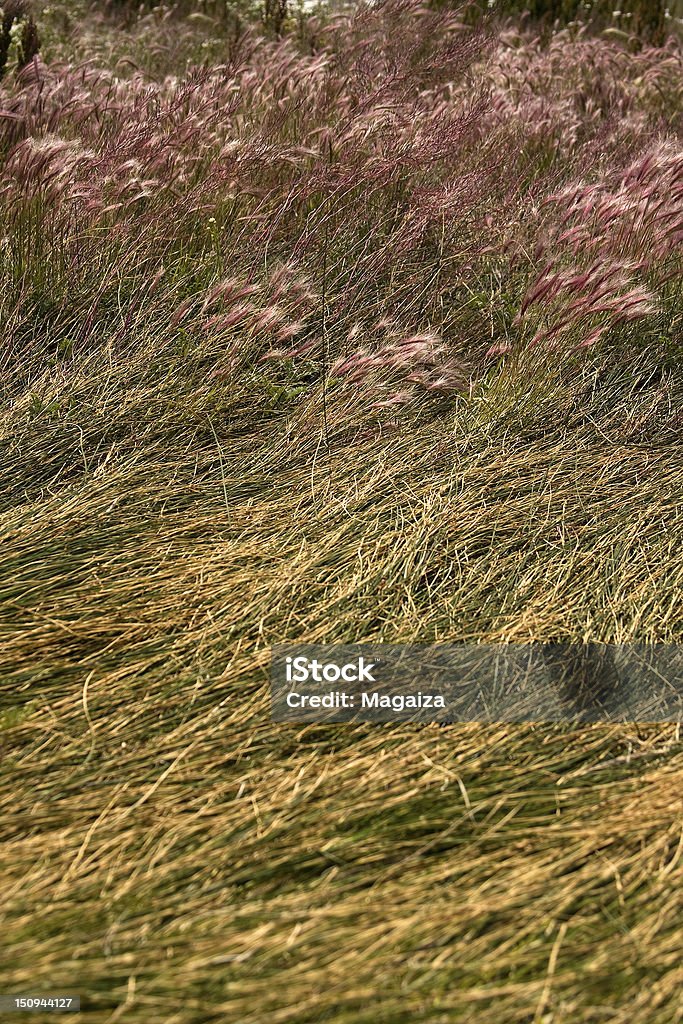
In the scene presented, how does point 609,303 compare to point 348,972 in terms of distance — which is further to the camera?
point 609,303

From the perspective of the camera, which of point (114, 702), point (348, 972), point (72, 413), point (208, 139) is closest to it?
point (348, 972)

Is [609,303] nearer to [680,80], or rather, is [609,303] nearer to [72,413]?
[72,413]

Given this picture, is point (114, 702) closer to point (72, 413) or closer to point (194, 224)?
point (72, 413)

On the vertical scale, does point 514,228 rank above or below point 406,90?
below

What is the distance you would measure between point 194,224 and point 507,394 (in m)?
1.08

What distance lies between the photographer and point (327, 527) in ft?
7.08

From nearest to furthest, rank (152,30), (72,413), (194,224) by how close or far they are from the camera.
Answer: (72,413)
(194,224)
(152,30)

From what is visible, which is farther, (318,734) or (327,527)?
(327,527)

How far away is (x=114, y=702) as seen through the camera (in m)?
1.73

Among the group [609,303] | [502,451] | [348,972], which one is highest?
[609,303]

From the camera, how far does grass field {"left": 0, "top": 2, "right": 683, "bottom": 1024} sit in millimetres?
1377

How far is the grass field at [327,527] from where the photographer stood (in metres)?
1.38

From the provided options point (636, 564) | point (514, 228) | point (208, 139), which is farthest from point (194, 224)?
point (636, 564)

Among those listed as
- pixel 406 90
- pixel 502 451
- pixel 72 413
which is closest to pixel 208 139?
pixel 406 90
